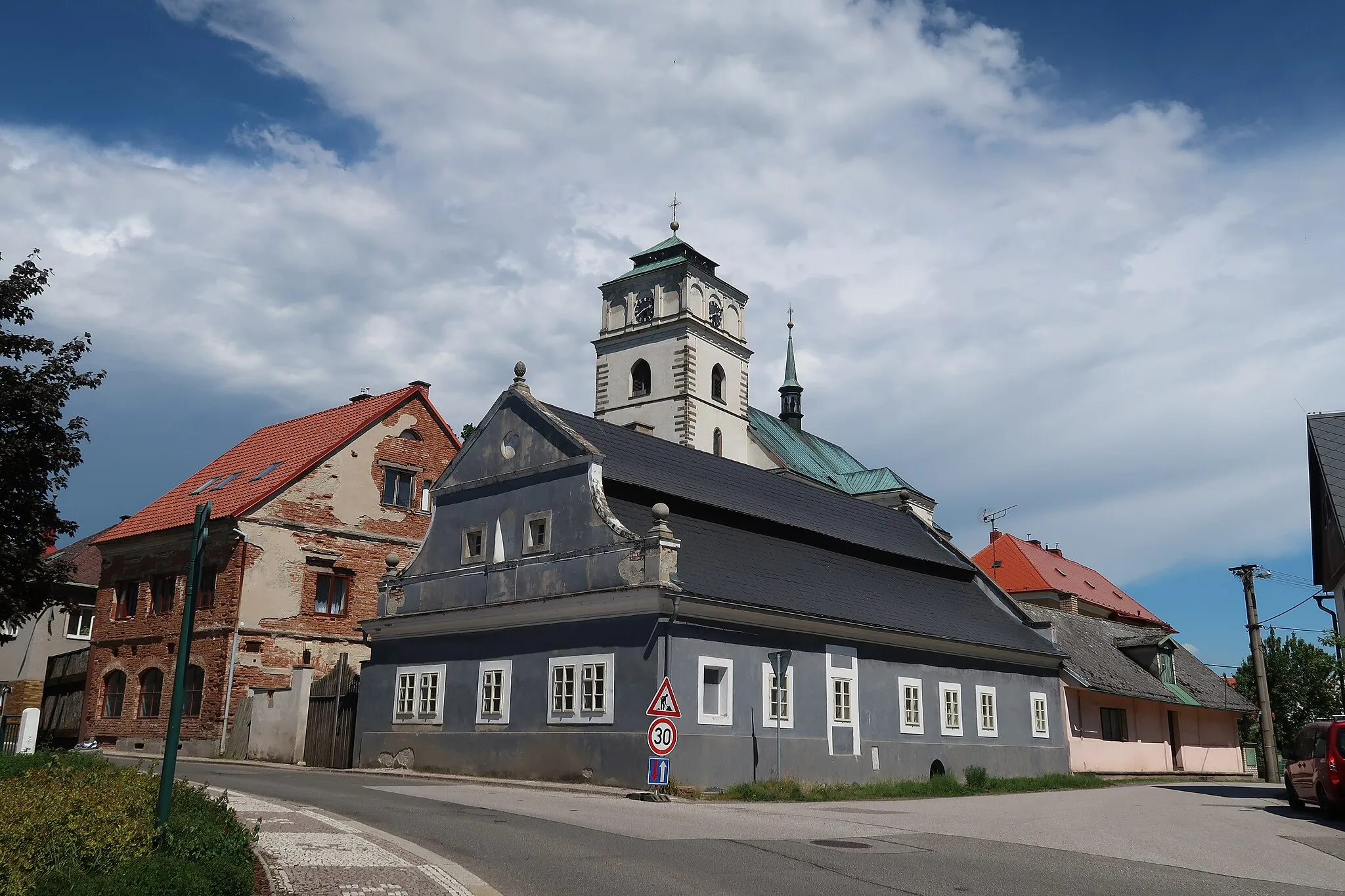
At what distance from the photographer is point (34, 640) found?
147 ft

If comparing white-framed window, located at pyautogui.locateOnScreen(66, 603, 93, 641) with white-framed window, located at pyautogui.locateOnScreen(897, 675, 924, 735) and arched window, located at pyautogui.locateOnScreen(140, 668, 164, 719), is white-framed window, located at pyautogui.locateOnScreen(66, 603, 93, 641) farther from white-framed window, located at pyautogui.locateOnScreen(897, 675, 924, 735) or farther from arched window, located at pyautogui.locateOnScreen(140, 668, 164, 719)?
white-framed window, located at pyautogui.locateOnScreen(897, 675, 924, 735)

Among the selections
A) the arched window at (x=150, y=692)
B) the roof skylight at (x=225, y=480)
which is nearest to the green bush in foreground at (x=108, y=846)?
the arched window at (x=150, y=692)

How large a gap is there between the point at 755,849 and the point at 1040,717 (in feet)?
79.4

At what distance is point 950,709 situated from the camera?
99.9ft

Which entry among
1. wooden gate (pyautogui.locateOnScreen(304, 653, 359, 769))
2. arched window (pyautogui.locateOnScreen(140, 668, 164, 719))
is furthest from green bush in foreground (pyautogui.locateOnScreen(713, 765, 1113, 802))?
arched window (pyautogui.locateOnScreen(140, 668, 164, 719))

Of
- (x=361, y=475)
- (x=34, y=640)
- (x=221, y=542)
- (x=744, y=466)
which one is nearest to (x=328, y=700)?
(x=221, y=542)

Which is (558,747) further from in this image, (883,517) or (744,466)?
(883,517)

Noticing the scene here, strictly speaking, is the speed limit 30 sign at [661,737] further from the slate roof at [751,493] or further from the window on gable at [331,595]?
the window on gable at [331,595]

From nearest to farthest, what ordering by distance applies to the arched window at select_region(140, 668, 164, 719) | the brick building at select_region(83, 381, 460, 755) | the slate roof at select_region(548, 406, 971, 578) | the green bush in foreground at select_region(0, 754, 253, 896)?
1. the green bush in foreground at select_region(0, 754, 253, 896)
2. the slate roof at select_region(548, 406, 971, 578)
3. the brick building at select_region(83, 381, 460, 755)
4. the arched window at select_region(140, 668, 164, 719)

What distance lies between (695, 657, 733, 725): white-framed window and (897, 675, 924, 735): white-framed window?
6.45 meters

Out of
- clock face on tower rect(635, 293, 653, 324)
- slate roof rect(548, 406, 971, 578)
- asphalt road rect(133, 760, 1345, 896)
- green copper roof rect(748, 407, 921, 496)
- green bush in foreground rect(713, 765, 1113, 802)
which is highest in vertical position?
clock face on tower rect(635, 293, 653, 324)

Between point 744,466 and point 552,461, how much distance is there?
871 cm

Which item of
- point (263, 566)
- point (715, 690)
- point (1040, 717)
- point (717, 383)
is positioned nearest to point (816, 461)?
point (717, 383)

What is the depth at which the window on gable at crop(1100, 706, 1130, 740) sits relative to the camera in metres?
38.7
